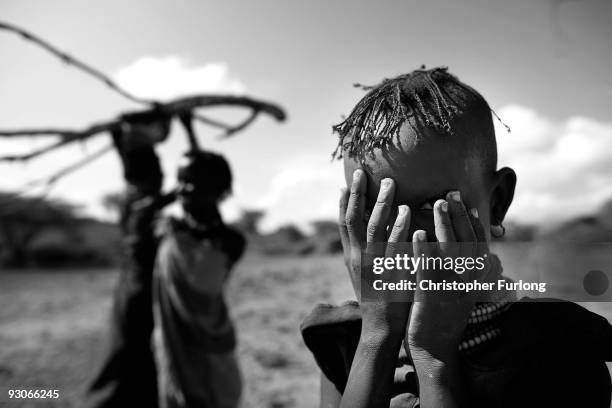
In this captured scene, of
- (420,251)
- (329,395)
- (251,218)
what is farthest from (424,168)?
(251,218)

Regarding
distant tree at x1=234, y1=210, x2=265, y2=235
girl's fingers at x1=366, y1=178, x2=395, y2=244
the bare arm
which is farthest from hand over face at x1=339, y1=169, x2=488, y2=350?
distant tree at x1=234, y1=210, x2=265, y2=235

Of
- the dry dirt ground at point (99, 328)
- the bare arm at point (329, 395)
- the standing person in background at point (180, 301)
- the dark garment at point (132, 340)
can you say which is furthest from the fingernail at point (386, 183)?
the dark garment at point (132, 340)

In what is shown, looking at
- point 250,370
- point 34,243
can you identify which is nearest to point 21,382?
point 250,370

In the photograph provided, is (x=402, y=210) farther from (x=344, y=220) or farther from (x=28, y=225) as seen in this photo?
(x=28, y=225)

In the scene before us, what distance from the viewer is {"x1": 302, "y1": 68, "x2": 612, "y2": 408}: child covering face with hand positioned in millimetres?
1067

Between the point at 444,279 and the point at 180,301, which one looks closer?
the point at 444,279

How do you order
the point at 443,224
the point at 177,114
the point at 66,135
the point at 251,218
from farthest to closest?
the point at 251,218, the point at 177,114, the point at 66,135, the point at 443,224

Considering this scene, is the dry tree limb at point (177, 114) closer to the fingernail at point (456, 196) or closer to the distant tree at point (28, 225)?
the fingernail at point (456, 196)

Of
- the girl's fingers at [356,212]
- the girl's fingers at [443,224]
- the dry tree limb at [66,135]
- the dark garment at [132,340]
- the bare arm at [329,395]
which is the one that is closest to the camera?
the girl's fingers at [443,224]

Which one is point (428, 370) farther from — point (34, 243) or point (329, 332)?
point (34, 243)

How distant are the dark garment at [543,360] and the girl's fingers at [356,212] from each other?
0.41 meters

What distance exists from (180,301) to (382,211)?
3025 millimetres

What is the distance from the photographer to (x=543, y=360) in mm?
1083

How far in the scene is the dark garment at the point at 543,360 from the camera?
1.05 metres
